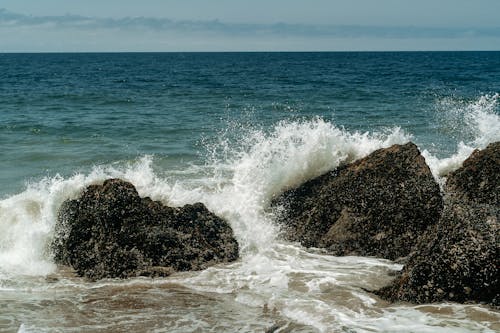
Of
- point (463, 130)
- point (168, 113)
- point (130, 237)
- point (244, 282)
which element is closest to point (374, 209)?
point (244, 282)

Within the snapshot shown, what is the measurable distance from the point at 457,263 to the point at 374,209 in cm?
172

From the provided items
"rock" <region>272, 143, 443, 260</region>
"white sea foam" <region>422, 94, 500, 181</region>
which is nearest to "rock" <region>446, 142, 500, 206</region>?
"rock" <region>272, 143, 443, 260</region>

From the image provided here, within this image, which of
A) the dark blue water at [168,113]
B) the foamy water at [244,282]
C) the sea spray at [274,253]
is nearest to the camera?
the foamy water at [244,282]

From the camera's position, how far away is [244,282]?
6043mm

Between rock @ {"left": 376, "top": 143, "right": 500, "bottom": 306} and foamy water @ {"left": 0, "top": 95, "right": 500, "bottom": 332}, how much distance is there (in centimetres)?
13

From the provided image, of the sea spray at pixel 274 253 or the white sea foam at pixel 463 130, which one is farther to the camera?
the white sea foam at pixel 463 130

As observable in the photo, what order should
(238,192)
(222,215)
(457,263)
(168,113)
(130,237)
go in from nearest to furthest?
(457,263) → (130,237) → (222,215) → (238,192) → (168,113)

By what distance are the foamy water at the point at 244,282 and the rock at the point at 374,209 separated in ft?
0.74

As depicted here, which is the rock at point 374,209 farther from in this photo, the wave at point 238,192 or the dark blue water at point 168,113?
the dark blue water at point 168,113

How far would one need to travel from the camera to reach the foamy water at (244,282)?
5.02 m

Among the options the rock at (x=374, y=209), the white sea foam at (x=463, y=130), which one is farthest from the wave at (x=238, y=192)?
the white sea foam at (x=463, y=130)

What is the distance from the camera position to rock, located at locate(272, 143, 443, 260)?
665cm

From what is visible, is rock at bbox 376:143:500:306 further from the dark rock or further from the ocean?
the ocean

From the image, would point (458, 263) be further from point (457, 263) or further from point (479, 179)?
point (479, 179)
